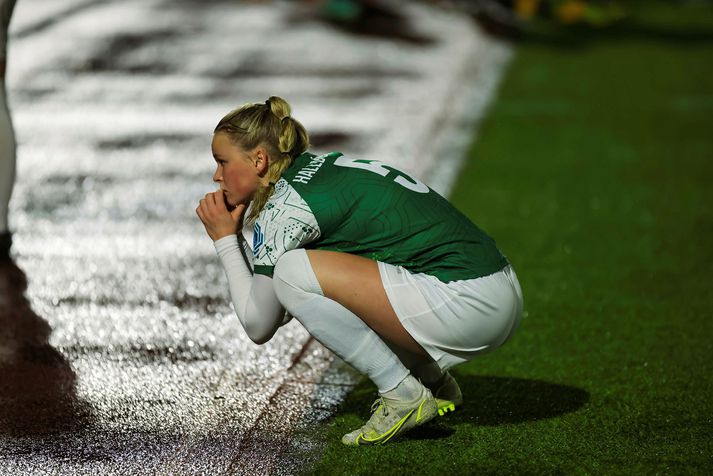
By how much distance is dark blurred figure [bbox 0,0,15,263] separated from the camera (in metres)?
5.55

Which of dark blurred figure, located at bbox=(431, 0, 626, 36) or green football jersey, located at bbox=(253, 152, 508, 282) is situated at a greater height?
green football jersey, located at bbox=(253, 152, 508, 282)

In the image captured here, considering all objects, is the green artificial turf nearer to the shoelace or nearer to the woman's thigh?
the shoelace

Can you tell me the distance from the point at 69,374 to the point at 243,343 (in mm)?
753

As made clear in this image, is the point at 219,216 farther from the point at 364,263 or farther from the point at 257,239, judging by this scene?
the point at 364,263

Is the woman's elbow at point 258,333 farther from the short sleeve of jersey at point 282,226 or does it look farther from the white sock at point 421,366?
the white sock at point 421,366

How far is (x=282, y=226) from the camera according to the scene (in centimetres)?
361

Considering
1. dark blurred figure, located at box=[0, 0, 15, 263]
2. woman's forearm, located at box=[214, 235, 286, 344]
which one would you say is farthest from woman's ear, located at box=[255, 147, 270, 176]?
dark blurred figure, located at box=[0, 0, 15, 263]

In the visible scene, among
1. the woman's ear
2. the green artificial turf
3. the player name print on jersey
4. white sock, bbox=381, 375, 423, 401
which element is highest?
the woman's ear

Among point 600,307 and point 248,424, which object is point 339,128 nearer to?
point 600,307

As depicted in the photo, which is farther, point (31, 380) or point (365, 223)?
point (31, 380)

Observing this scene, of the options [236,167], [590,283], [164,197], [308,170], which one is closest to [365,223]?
[308,170]

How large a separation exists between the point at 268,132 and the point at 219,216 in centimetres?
35

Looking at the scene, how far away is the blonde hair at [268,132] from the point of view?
368 cm

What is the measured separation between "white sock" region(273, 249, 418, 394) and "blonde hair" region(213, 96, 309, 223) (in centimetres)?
28
